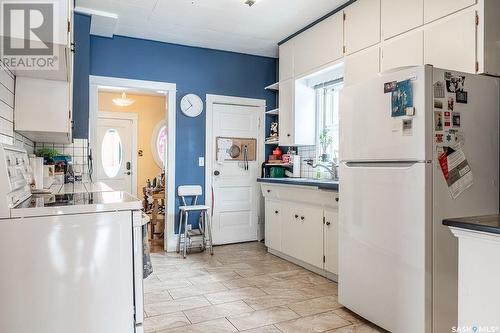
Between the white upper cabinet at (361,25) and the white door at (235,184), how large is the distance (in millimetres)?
1823

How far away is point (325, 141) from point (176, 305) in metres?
2.47

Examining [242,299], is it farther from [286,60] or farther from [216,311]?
[286,60]

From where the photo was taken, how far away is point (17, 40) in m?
1.56

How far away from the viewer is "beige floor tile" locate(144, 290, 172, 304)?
2.69m

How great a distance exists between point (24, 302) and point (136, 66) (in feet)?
10.8

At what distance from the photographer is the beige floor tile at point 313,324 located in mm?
2219

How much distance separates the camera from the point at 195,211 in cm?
439

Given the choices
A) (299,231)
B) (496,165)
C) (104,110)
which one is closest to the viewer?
(496,165)

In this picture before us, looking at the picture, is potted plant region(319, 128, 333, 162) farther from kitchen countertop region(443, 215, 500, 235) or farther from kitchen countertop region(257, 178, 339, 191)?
kitchen countertop region(443, 215, 500, 235)

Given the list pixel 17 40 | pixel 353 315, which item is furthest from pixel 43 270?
pixel 353 315

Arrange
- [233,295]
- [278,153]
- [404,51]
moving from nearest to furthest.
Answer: [404,51] < [233,295] < [278,153]

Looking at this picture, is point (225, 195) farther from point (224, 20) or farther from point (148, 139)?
point (148, 139)

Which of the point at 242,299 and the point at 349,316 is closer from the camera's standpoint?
the point at 349,316

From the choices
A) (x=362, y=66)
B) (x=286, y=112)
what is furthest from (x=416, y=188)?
(x=286, y=112)
